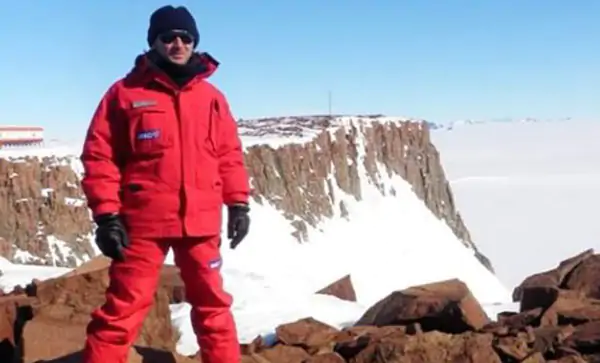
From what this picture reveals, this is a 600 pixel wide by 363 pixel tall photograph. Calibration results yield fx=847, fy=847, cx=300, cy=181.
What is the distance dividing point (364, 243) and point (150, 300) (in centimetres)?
2292

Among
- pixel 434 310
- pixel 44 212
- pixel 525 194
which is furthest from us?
pixel 525 194

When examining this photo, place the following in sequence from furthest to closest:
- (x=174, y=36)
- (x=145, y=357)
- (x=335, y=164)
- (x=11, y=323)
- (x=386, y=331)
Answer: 1. (x=335, y=164)
2. (x=386, y=331)
3. (x=11, y=323)
4. (x=145, y=357)
5. (x=174, y=36)

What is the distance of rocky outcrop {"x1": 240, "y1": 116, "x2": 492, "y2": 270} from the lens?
86.3 ft

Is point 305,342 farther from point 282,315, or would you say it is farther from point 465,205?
point 465,205

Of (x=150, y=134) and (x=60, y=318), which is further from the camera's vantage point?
(x=60, y=318)

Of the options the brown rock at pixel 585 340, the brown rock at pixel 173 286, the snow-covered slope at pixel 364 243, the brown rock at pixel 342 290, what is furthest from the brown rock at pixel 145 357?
the snow-covered slope at pixel 364 243

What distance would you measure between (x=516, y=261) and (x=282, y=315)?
38.3m

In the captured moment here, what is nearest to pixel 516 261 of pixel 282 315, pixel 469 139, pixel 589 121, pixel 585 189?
pixel 585 189

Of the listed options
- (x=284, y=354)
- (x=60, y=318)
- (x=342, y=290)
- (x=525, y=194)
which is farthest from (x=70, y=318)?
(x=525, y=194)

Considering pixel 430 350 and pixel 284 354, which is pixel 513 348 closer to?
pixel 430 350

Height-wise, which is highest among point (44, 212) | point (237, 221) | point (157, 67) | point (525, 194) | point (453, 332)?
point (157, 67)

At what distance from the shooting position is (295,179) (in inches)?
1066

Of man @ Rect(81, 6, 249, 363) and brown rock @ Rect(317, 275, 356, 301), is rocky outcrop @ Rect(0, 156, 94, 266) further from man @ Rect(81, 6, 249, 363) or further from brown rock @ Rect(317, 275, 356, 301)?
man @ Rect(81, 6, 249, 363)

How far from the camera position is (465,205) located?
6091 cm
